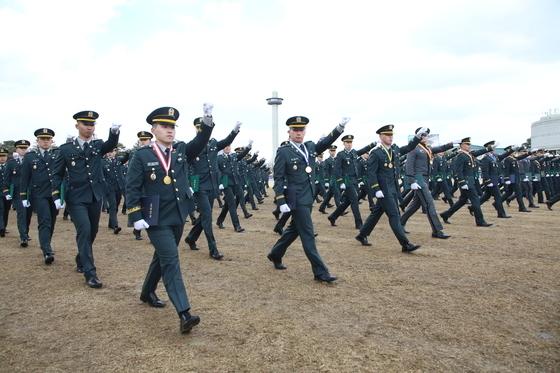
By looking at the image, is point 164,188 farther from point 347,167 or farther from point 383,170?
point 347,167

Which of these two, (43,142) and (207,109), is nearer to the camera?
(207,109)

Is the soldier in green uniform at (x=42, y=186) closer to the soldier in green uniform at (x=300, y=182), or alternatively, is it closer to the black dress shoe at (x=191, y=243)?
the black dress shoe at (x=191, y=243)

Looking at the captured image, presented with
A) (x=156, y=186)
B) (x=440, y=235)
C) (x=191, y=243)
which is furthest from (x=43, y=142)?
(x=440, y=235)

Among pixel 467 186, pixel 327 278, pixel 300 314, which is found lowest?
pixel 300 314

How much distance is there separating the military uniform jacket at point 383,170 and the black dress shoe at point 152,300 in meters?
4.47

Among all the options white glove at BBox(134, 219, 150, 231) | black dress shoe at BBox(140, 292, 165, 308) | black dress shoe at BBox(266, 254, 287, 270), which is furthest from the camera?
black dress shoe at BBox(266, 254, 287, 270)

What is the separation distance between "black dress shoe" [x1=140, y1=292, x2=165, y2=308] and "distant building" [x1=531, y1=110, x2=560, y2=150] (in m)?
99.8

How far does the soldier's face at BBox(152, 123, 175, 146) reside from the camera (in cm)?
465

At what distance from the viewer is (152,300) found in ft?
16.9

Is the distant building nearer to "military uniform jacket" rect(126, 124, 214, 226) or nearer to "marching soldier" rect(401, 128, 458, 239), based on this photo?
"marching soldier" rect(401, 128, 458, 239)

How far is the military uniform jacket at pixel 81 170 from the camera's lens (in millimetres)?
6211

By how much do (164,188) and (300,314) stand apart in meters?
1.93

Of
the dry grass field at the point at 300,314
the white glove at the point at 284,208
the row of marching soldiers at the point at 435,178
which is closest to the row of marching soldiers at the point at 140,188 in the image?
the dry grass field at the point at 300,314

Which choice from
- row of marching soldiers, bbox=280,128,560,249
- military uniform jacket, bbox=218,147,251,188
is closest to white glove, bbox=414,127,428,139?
row of marching soldiers, bbox=280,128,560,249
